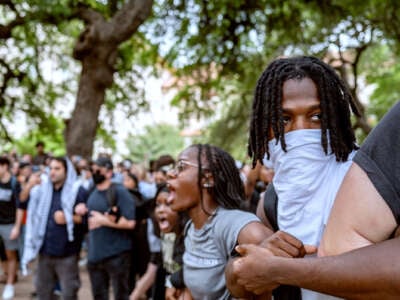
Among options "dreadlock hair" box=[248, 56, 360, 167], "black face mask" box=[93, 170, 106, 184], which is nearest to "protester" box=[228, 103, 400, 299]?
"dreadlock hair" box=[248, 56, 360, 167]

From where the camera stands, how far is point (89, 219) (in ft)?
21.2

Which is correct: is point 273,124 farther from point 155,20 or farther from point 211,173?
point 155,20

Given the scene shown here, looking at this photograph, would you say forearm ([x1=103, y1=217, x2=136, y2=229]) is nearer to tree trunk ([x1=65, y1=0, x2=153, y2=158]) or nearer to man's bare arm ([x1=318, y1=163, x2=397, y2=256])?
man's bare arm ([x1=318, y1=163, x2=397, y2=256])

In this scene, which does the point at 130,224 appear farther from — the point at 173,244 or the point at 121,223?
the point at 173,244

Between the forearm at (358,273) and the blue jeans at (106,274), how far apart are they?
5178 mm

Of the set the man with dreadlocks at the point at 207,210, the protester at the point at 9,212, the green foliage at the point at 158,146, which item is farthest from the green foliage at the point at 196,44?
the green foliage at the point at 158,146

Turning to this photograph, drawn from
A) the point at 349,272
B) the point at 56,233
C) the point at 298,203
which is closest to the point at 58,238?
the point at 56,233

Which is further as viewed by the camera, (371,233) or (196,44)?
(196,44)

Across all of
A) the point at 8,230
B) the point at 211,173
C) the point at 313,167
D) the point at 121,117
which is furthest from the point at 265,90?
the point at 121,117

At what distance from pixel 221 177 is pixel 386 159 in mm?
1862

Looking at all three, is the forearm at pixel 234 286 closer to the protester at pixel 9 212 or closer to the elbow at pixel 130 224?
the elbow at pixel 130 224

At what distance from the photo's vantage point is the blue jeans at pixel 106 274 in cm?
638

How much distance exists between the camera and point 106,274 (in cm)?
650

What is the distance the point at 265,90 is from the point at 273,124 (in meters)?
0.17
